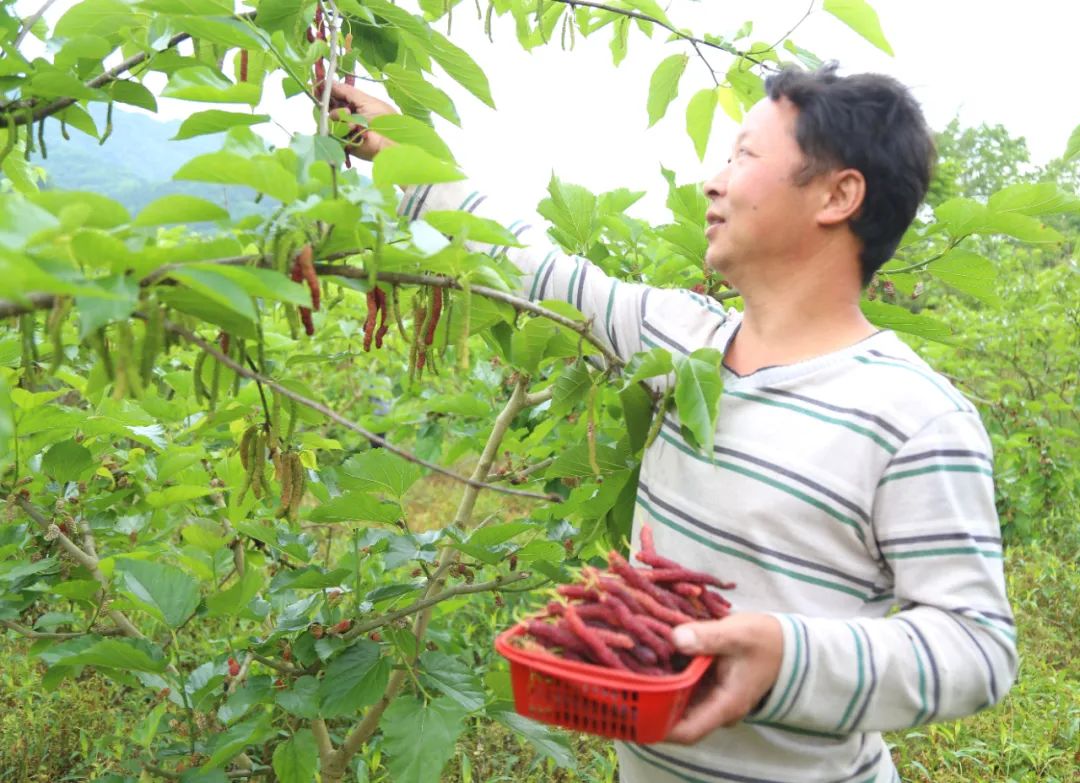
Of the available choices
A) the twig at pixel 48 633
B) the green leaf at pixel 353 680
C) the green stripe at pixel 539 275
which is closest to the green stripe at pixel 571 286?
the green stripe at pixel 539 275

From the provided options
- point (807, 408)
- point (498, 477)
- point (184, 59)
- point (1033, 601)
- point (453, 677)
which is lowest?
point (1033, 601)

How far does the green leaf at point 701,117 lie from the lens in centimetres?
187

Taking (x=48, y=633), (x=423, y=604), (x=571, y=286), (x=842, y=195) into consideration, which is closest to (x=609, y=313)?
(x=571, y=286)

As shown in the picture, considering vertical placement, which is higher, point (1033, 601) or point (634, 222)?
point (634, 222)

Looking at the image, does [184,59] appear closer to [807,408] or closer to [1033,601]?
[807,408]

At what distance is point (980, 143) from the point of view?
18.6 metres

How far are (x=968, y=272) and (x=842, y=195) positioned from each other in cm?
50

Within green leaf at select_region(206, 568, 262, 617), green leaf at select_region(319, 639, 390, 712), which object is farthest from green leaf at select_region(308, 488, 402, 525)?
green leaf at select_region(319, 639, 390, 712)

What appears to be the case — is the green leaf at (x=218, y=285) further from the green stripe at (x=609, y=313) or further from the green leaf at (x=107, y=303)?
the green stripe at (x=609, y=313)

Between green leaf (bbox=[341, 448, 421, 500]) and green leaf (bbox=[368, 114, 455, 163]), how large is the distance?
56 cm

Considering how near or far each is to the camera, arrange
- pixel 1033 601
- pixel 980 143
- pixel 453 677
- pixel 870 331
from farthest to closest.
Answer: pixel 980 143 < pixel 1033 601 < pixel 453 677 < pixel 870 331

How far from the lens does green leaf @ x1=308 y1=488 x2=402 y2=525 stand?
1506 millimetres

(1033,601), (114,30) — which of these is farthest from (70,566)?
(1033,601)

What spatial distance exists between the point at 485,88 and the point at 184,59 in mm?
447
